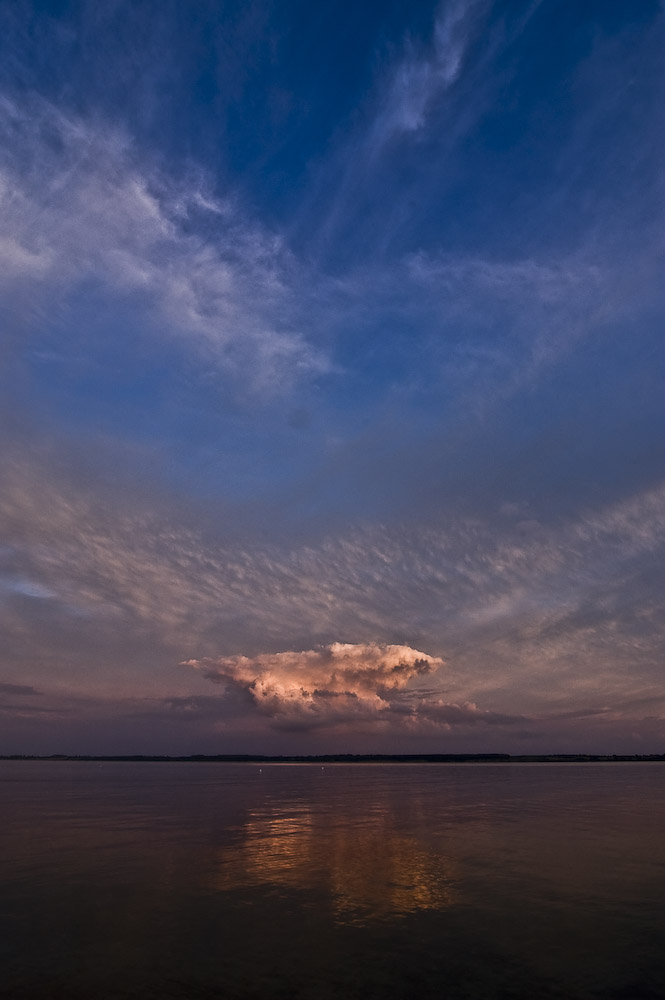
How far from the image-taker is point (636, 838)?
43281mm

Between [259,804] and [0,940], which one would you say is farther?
[259,804]

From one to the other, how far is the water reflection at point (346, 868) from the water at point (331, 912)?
0.49 ft

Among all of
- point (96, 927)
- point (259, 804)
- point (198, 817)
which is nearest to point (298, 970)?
point (96, 927)

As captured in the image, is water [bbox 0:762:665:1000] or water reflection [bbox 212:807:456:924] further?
water reflection [bbox 212:807:456:924]

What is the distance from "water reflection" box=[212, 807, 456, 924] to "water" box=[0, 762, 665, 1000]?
0.15m

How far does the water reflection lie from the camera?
2569 centimetres

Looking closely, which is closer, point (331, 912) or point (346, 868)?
point (331, 912)

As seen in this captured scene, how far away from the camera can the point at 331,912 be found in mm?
23984

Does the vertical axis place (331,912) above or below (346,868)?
below

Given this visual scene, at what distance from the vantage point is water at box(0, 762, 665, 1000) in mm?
17219

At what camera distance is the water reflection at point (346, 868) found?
84.3 ft

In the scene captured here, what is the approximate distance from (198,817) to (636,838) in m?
35.2

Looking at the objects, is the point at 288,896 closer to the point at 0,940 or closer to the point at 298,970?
the point at 298,970

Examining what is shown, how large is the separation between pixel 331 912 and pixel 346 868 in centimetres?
903
